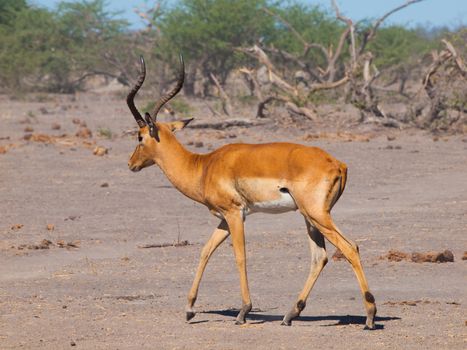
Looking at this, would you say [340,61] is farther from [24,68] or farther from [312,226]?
[312,226]

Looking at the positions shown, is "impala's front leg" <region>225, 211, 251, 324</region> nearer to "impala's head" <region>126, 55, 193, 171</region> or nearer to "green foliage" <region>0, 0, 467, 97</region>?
"impala's head" <region>126, 55, 193, 171</region>

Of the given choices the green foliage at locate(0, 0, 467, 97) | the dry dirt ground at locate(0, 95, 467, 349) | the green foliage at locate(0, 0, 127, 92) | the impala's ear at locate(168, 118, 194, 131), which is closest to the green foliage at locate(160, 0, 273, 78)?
the green foliage at locate(0, 0, 467, 97)

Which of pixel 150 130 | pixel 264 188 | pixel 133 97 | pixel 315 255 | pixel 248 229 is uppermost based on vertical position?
pixel 133 97

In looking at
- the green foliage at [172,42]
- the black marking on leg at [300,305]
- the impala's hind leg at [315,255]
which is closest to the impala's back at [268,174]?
the impala's hind leg at [315,255]

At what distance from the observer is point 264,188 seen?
8.21 meters

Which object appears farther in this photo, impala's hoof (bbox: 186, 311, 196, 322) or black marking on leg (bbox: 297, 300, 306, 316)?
impala's hoof (bbox: 186, 311, 196, 322)

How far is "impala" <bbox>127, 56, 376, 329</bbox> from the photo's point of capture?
7949 mm

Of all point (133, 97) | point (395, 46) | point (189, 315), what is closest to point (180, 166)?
point (133, 97)

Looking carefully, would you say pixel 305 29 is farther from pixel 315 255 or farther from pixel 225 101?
pixel 315 255

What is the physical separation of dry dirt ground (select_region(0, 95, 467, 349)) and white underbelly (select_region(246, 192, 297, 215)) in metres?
0.83

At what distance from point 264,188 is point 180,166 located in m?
1.04

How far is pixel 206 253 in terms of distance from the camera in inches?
344

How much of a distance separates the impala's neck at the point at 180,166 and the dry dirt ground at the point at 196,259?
96 cm

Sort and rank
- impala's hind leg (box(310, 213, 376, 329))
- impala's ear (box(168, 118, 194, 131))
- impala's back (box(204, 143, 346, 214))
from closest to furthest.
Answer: impala's hind leg (box(310, 213, 376, 329)), impala's back (box(204, 143, 346, 214)), impala's ear (box(168, 118, 194, 131))
